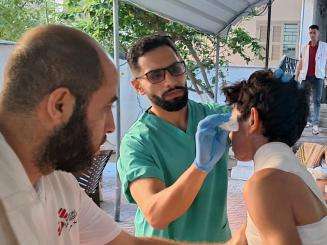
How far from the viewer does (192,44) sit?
787 cm

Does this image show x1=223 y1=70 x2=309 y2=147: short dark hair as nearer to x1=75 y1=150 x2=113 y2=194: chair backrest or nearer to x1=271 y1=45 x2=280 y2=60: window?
x1=75 y1=150 x2=113 y2=194: chair backrest

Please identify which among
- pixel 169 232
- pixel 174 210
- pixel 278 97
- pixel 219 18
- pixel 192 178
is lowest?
pixel 169 232

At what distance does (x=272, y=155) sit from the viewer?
1.44 metres

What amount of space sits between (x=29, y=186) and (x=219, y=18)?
3.67 m

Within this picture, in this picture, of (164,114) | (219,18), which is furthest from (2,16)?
(164,114)

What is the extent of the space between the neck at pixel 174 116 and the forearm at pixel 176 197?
37 centimetres

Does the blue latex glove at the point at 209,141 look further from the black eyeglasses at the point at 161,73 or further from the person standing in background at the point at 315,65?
the person standing in background at the point at 315,65

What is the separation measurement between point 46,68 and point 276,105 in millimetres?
796

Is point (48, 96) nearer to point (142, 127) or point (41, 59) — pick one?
point (41, 59)

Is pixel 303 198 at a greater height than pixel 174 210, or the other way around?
pixel 303 198

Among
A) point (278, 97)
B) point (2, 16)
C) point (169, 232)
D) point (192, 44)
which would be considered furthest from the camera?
point (2, 16)

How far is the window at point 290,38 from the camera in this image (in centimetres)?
1739

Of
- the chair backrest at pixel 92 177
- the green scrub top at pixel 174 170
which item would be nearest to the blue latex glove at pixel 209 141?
the green scrub top at pixel 174 170

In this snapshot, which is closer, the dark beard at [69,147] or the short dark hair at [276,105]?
the dark beard at [69,147]
